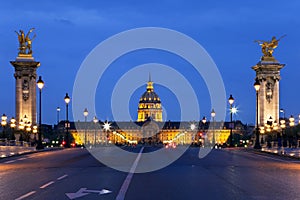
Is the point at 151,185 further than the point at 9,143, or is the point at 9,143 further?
the point at 9,143

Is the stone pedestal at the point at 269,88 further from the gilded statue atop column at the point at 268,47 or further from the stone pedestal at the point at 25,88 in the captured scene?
the stone pedestal at the point at 25,88

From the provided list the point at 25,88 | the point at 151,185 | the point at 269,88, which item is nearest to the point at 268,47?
the point at 269,88

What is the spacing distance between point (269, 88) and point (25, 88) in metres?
35.2

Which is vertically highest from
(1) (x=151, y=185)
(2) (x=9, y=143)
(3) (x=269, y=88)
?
(3) (x=269, y=88)

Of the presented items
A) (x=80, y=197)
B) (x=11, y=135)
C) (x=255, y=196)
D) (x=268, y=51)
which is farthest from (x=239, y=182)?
(x=268, y=51)

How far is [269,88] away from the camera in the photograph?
95.1 metres

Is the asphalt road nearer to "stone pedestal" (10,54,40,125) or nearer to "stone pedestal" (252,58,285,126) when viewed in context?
"stone pedestal" (252,58,285,126)

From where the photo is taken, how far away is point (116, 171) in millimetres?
26531

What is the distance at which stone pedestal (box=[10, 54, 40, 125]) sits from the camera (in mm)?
98000

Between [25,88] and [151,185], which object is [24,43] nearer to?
[25,88]

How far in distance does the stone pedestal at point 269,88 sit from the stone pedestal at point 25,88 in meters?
32.5

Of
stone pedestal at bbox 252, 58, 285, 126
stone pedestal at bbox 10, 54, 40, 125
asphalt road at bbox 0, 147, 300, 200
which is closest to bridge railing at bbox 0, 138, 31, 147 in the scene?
stone pedestal at bbox 10, 54, 40, 125

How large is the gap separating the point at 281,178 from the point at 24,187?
8.77 metres

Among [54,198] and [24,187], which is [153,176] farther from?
[54,198]
